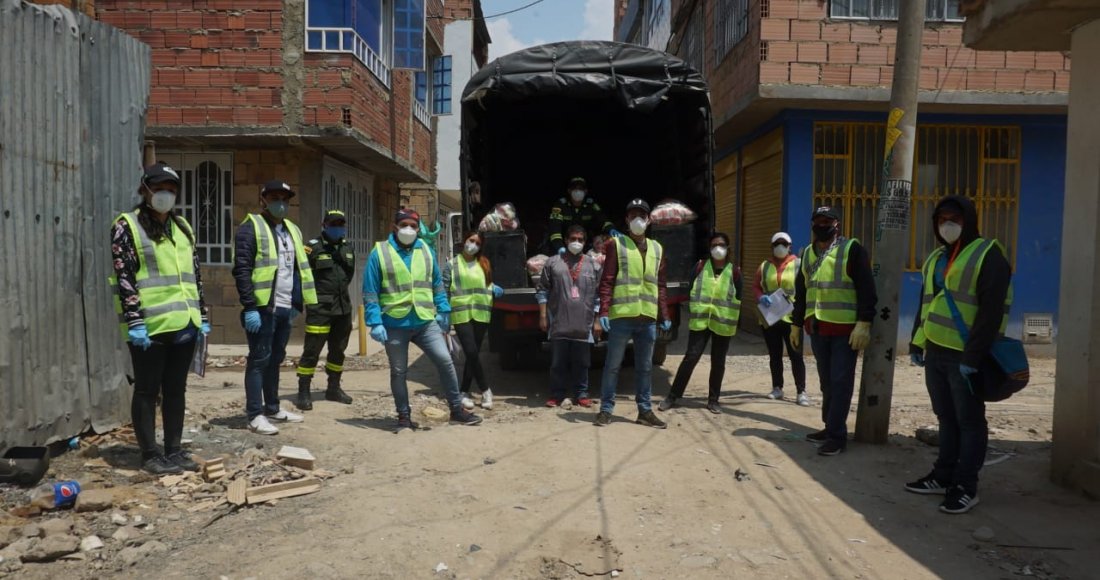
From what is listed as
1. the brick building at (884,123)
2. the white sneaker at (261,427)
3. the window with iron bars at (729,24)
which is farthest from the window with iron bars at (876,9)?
the white sneaker at (261,427)

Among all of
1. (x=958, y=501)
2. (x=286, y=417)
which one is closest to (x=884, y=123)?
(x=958, y=501)

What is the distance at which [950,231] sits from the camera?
14.9 ft

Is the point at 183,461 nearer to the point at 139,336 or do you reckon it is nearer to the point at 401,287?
the point at 139,336

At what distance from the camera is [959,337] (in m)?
4.43

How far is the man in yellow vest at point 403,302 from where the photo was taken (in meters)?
6.01

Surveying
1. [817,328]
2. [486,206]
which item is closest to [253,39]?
[486,206]

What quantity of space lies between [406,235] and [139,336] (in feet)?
6.95

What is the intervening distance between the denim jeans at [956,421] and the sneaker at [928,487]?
34 mm

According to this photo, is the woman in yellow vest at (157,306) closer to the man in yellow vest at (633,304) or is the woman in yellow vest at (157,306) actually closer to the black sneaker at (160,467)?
the black sneaker at (160,467)

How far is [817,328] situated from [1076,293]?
1.61m

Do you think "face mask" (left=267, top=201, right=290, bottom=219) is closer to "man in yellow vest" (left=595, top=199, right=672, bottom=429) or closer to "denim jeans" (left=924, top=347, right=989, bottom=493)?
"man in yellow vest" (left=595, top=199, right=672, bottom=429)

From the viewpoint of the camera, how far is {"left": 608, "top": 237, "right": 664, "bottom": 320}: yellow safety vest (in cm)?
622

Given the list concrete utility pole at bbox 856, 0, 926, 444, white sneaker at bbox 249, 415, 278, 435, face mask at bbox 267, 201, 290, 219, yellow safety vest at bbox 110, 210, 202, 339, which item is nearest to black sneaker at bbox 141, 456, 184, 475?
yellow safety vest at bbox 110, 210, 202, 339

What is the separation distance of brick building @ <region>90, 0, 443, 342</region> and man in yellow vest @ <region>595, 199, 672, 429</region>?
18.7ft
